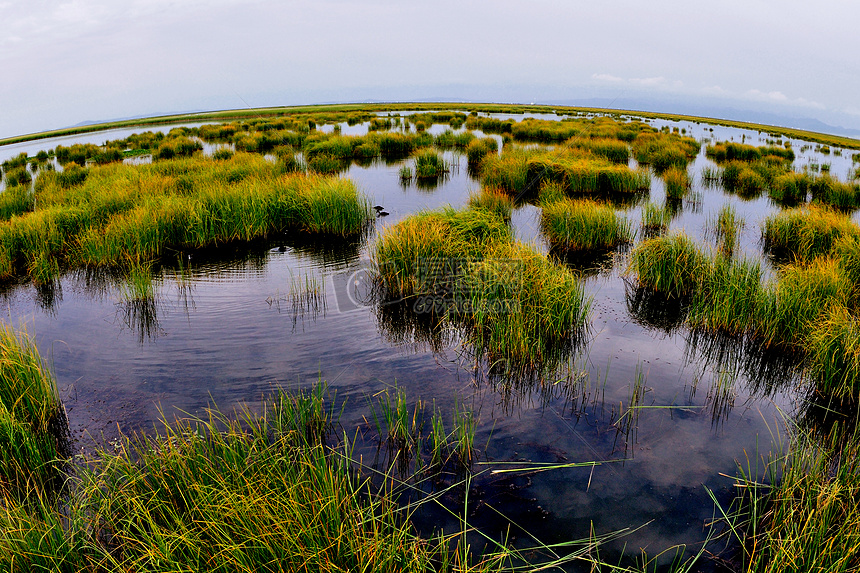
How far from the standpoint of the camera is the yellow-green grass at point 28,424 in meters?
4.57

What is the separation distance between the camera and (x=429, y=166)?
70.9ft

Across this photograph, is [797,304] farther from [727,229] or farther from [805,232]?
[727,229]

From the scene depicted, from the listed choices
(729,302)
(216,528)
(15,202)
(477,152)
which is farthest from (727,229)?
(15,202)

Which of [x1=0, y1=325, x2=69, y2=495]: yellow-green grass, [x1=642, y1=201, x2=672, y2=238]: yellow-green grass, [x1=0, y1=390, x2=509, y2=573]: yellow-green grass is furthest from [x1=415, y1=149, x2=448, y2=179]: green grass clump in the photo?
[x1=0, y1=390, x2=509, y2=573]: yellow-green grass

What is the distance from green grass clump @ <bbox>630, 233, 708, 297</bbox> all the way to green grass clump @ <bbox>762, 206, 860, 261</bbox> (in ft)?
8.84

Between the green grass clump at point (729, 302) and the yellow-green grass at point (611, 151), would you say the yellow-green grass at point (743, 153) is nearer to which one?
the yellow-green grass at point (611, 151)

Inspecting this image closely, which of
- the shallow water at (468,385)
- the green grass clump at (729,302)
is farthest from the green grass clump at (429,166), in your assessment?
the green grass clump at (729,302)

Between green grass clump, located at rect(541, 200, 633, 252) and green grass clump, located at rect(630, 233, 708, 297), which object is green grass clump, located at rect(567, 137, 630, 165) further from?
green grass clump, located at rect(630, 233, 708, 297)

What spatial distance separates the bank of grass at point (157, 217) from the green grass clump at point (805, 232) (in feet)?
37.7

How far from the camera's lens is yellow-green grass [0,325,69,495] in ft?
15.0

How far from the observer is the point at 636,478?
16.1 feet

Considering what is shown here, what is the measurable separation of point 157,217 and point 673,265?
493 inches

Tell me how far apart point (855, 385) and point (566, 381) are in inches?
140

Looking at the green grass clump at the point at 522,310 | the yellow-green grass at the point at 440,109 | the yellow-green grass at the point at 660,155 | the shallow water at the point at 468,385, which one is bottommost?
the shallow water at the point at 468,385
